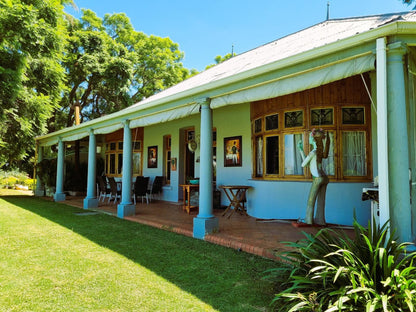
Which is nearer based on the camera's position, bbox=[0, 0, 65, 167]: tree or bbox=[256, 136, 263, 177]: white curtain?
bbox=[256, 136, 263, 177]: white curtain

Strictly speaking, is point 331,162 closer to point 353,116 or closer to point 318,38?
point 353,116

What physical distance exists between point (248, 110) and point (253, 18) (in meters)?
6.02

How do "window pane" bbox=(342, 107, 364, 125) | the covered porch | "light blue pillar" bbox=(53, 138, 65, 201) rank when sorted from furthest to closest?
"light blue pillar" bbox=(53, 138, 65, 201)
"window pane" bbox=(342, 107, 364, 125)
the covered porch

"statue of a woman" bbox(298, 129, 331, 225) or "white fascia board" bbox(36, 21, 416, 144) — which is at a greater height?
"white fascia board" bbox(36, 21, 416, 144)

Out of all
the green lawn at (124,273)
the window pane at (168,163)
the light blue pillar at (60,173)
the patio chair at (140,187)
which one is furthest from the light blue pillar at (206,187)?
the light blue pillar at (60,173)

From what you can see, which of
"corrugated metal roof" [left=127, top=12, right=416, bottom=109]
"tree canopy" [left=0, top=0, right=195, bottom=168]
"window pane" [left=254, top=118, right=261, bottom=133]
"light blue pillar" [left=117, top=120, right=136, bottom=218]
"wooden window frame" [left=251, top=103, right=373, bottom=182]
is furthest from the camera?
"tree canopy" [left=0, top=0, right=195, bottom=168]

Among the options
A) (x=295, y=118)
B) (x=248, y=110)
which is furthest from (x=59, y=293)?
(x=248, y=110)

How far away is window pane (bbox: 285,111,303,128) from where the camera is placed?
6.09 metres

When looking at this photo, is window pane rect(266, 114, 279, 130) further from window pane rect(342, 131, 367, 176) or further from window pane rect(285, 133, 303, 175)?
window pane rect(342, 131, 367, 176)

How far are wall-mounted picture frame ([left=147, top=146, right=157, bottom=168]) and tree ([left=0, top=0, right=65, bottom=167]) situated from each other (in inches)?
187

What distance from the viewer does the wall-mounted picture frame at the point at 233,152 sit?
25.8 ft

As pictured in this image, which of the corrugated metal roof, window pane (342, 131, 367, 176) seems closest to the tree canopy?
the corrugated metal roof

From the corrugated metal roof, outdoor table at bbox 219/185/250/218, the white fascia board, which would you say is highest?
the corrugated metal roof

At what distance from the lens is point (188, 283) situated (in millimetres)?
3174
